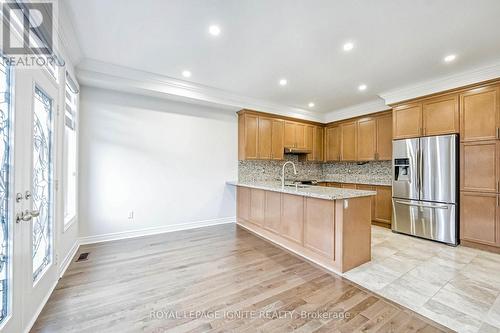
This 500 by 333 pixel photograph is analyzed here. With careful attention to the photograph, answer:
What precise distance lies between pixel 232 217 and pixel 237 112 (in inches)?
98.2

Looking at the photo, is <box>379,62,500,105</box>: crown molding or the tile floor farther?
<box>379,62,500,105</box>: crown molding

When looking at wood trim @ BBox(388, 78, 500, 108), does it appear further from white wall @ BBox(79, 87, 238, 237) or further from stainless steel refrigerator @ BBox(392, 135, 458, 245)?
white wall @ BBox(79, 87, 238, 237)

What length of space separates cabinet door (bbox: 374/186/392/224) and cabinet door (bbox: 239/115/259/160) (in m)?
2.88

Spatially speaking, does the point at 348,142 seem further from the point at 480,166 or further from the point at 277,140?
the point at 480,166

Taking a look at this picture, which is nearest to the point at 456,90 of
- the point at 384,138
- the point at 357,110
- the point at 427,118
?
the point at 427,118

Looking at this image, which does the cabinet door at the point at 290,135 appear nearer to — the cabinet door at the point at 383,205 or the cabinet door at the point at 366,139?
the cabinet door at the point at 366,139

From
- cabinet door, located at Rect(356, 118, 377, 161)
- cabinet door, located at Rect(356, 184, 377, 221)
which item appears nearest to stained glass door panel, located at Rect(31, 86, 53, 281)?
cabinet door, located at Rect(356, 184, 377, 221)

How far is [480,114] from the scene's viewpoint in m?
3.29

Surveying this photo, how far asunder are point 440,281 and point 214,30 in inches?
A: 150

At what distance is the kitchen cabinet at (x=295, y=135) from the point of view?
543 cm

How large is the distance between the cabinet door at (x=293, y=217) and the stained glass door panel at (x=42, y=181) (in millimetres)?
2942

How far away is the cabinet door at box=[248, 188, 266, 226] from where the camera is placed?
4.12 metres

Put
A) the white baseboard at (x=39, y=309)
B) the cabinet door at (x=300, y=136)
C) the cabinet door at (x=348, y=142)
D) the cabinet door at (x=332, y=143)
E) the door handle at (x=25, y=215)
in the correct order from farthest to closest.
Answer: the cabinet door at (x=332, y=143)
the cabinet door at (x=300, y=136)
the cabinet door at (x=348, y=142)
the white baseboard at (x=39, y=309)
the door handle at (x=25, y=215)

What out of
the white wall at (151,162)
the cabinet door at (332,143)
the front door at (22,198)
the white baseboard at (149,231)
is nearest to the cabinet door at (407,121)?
the cabinet door at (332,143)
